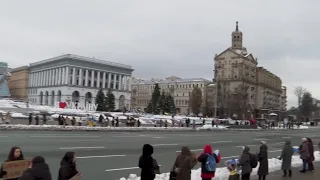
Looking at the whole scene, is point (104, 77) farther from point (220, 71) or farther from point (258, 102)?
point (258, 102)

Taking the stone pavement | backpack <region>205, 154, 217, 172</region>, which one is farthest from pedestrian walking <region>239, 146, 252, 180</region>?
the stone pavement

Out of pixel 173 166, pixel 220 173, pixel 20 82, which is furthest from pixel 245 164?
pixel 20 82

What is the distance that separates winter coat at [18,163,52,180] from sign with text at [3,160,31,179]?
87 centimetres

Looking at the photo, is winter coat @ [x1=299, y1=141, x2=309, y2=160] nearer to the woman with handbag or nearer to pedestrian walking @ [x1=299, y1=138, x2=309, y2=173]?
pedestrian walking @ [x1=299, y1=138, x2=309, y2=173]

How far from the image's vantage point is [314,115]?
14725cm

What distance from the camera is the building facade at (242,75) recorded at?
119375mm

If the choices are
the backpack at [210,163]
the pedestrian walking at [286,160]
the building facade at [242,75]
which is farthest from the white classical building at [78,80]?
the backpack at [210,163]

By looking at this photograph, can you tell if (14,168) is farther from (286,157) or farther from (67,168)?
(286,157)

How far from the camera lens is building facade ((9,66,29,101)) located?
169625 millimetres

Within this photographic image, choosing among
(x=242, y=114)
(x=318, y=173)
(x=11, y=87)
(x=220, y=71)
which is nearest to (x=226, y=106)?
(x=242, y=114)

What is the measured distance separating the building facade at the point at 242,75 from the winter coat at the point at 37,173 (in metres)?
103

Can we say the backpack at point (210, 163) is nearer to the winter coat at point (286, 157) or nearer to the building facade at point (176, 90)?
the winter coat at point (286, 157)

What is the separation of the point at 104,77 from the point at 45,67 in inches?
1024

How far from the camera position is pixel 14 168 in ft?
21.2
